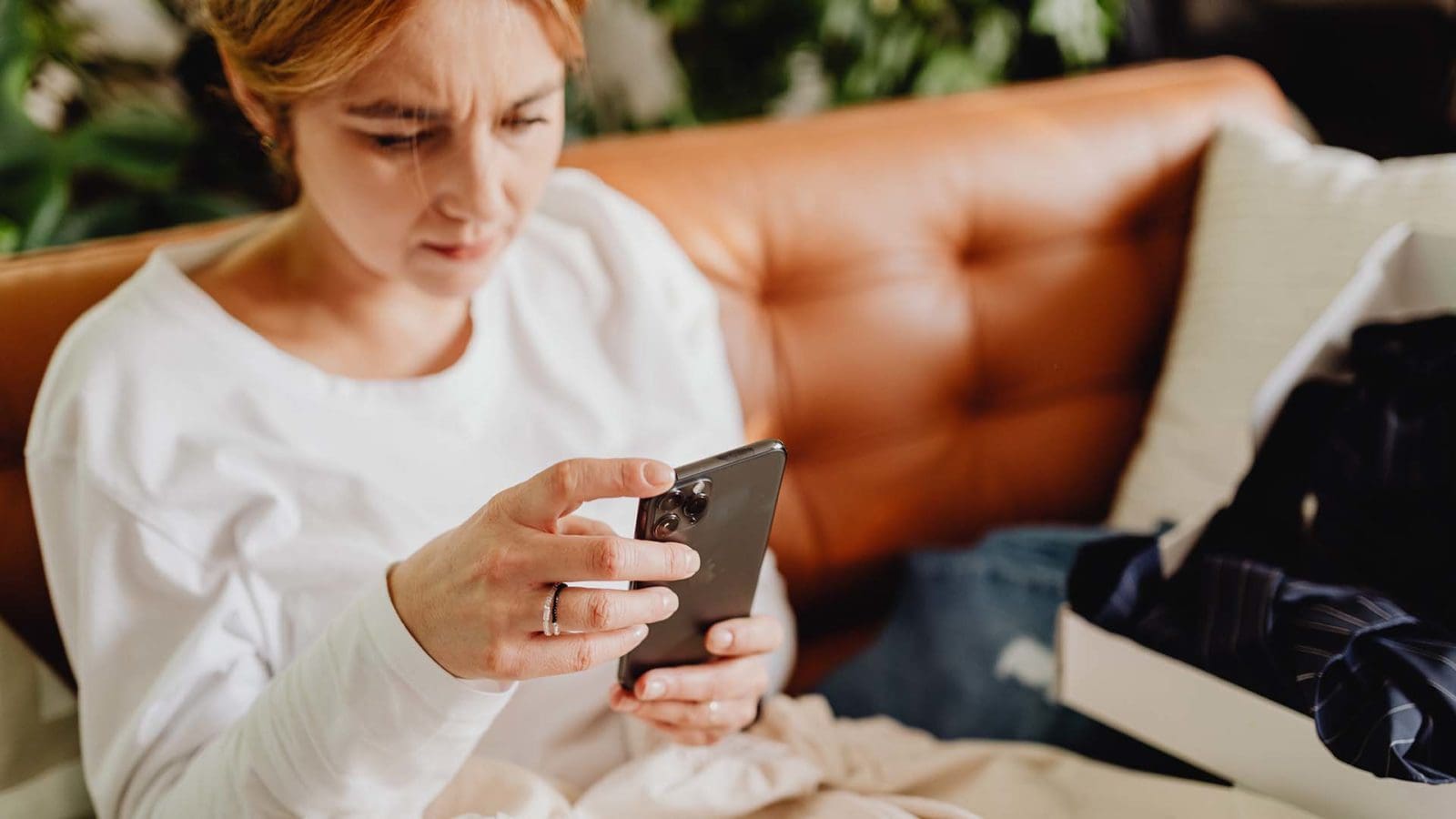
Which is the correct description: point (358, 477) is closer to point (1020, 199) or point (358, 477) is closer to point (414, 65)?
point (414, 65)

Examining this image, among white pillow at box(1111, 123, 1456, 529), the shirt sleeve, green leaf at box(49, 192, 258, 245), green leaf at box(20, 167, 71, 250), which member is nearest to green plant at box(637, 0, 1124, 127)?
white pillow at box(1111, 123, 1456, 529)

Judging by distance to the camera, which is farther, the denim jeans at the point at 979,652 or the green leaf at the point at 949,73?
the green leaf at the point at 949,73

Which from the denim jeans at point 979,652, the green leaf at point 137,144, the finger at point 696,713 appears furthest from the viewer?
the green leaf at point 137,144

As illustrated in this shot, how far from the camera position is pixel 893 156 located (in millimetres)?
1128

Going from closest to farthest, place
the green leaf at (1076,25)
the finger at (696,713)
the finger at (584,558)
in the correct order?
the finger at (584,558) → the finger at (696,713) → the green leaf at (1076,25)

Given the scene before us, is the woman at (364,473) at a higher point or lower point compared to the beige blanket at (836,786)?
higher

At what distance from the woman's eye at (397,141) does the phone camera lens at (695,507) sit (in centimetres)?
29

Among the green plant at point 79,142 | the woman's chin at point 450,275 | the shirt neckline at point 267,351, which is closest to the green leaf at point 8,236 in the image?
the green plant at point 79,142

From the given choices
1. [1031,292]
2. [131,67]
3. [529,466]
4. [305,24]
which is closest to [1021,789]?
[529,466]

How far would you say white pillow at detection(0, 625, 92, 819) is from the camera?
0.71m

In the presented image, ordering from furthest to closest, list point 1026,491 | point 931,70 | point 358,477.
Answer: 1. point 931,70
2. point 1026,491
3. point 358,477

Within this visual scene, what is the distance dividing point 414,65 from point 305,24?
0.22 feet

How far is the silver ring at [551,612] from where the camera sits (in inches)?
20.6

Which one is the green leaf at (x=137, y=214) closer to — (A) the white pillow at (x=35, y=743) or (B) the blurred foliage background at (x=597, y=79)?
(B) the blurred foliage background at (x=597, y=79)
